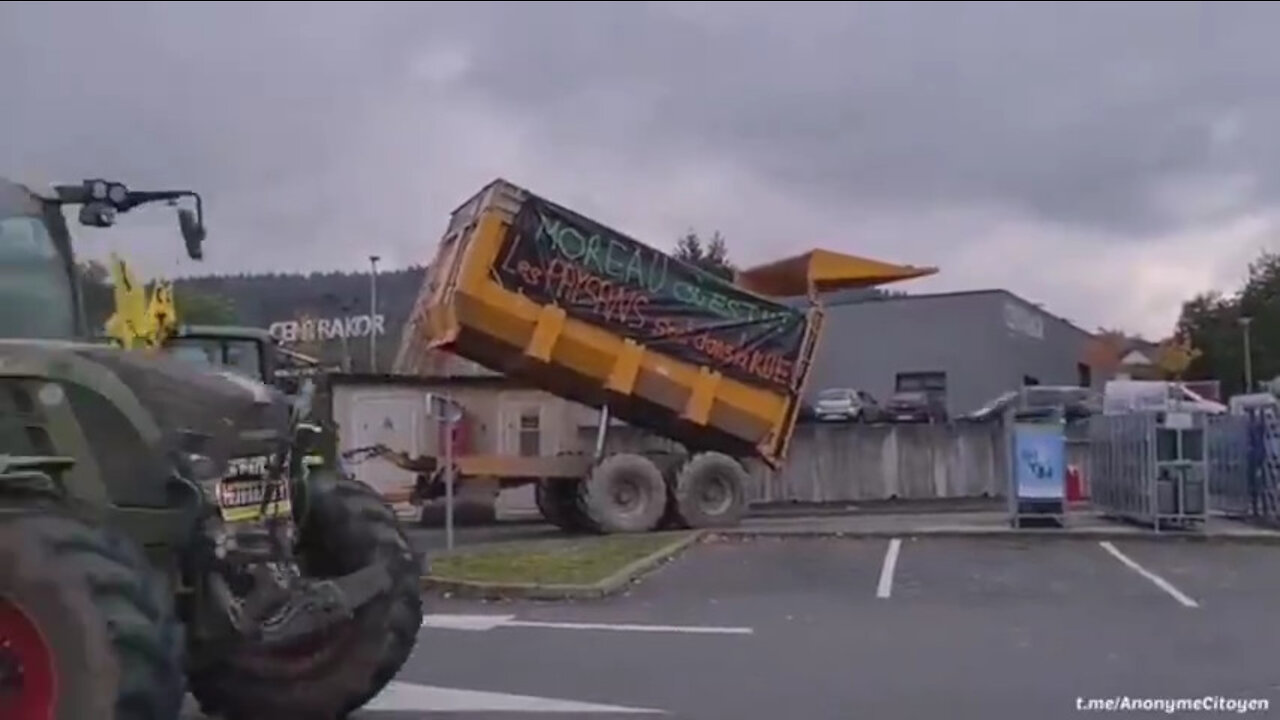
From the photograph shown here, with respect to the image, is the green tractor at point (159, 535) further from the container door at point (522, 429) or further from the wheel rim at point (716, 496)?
the container door at point (522, 429)

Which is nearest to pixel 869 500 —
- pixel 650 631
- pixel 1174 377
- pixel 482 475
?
pixel 482 475

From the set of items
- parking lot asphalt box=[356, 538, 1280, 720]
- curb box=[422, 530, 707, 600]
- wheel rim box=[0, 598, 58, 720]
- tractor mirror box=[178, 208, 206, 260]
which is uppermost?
tractor mirror box=[178, 208, 206, 260]

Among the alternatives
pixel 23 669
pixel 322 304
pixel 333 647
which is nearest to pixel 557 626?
pixel 333 647

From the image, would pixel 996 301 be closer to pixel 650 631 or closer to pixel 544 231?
pixel 544 231

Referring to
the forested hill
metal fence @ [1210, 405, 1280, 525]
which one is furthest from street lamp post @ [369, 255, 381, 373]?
metal fence @ [1210, 405, 1280, 525]

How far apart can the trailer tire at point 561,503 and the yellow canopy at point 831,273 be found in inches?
141

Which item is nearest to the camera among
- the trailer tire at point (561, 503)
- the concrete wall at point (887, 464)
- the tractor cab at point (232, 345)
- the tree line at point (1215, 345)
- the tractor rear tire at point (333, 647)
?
the tractor rear tire at point (333, 647)

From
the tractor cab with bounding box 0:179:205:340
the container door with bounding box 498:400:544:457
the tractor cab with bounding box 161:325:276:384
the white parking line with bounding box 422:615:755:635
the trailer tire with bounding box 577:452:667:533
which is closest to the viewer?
the tractor cab with bounding box 0:179:205:340

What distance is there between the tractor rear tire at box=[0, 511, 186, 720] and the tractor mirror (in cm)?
277

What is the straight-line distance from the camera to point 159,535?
7.05m

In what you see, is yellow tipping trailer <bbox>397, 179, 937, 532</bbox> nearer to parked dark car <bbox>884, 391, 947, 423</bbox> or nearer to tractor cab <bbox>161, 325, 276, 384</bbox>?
tractor cab <bbox>161, 325, 276, 384</bbox>

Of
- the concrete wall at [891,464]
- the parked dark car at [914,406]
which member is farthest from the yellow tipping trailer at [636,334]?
the parked dark car at [914,406]

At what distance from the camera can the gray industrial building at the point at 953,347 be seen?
2370 inches

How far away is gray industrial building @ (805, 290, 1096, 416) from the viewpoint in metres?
60.2
